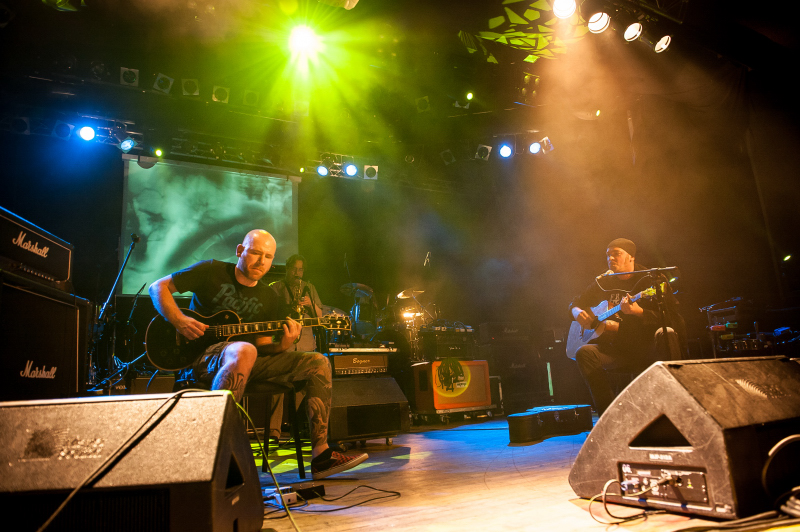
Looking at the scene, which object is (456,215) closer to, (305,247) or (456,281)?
(456,281)

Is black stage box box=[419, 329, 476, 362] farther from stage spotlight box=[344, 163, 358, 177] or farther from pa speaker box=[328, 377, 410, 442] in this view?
stage spotlight box=[344, 163, 358, 177]

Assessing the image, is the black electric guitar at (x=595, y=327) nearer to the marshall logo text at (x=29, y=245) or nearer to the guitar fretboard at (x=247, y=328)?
the guitar fretboard at (x=247, y=328)

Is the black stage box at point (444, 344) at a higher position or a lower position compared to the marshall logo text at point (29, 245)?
lower

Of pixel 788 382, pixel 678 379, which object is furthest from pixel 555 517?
pixel 788 382

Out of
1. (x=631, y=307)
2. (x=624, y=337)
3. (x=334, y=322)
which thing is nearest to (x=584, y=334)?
(x=624, y=337)

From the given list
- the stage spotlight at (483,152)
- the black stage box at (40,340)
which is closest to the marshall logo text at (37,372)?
the black stage box at (40,340)

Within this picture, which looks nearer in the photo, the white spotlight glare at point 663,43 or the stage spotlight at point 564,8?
the stage spotlight at point 564,8

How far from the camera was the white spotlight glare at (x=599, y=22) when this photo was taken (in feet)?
15.8

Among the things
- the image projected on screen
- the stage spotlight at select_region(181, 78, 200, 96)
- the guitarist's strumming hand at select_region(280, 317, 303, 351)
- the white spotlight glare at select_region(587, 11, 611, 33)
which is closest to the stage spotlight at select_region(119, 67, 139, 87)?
the stage spotlight at select_region(181, 78, 200, 96)

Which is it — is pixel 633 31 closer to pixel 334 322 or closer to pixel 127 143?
pixel 334 322

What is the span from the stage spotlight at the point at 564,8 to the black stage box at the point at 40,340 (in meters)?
4.87

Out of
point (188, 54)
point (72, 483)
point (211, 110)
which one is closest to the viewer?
point (72, 483)

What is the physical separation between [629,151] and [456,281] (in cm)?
350

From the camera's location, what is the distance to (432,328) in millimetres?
6410
